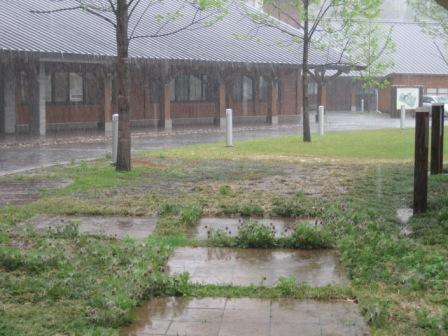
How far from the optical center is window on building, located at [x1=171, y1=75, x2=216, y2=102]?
115ft

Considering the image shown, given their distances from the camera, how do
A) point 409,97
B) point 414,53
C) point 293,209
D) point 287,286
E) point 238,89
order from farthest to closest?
point 414,53
point 409,97
point 238,89
point 293,209
point 287,286

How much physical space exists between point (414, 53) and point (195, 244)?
52.0 metres

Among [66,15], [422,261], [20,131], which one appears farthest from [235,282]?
[66,15]

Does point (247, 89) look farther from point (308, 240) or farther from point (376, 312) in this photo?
point (376, 312)

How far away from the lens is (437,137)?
1177 centimetres

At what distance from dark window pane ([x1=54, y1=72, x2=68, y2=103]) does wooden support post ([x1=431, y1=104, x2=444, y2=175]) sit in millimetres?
20111

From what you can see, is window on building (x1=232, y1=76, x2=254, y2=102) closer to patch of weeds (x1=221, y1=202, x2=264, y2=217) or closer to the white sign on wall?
the white sign on wall

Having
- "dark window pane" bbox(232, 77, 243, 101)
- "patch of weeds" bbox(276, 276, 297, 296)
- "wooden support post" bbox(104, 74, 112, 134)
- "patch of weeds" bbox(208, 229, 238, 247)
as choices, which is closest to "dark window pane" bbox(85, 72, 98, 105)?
"wooden support post" bbox(104, 74, 112, 134)

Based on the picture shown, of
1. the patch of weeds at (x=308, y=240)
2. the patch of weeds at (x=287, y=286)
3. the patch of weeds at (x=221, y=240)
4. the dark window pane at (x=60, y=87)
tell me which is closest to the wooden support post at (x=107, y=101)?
the dark window pane at (x=60, y=87)

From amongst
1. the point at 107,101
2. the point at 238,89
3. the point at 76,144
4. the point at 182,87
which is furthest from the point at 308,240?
the point at 238,89

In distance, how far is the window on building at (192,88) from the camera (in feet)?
115

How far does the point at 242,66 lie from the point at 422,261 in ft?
87.7

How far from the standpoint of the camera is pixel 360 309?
496 centimetres

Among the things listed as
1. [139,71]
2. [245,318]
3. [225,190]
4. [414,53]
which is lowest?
[245,318]
